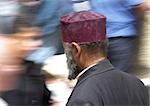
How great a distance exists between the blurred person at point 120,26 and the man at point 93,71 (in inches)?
69.9

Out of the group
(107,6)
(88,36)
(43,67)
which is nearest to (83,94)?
(88,36)

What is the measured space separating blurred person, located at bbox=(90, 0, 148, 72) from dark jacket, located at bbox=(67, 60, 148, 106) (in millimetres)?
1936

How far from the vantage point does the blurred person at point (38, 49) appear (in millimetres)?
4774

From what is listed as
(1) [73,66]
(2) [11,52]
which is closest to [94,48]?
(1) [73,66]

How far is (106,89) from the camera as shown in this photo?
3.47m

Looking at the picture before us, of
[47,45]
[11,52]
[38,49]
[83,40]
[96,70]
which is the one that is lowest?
[47,45]

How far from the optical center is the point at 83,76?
3611 mm

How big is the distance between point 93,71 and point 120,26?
2.17 m

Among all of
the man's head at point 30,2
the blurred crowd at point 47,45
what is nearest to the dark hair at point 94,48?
the blurred crowd at point 47,45

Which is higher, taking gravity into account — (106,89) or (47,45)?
(106,89)

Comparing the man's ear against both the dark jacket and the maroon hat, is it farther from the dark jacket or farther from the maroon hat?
the dark jacket

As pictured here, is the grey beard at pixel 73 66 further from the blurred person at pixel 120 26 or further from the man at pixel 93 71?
the blurred person at pixel 120 26

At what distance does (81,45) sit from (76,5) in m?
2.27

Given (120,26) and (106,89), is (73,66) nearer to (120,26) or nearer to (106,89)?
(106,89)
